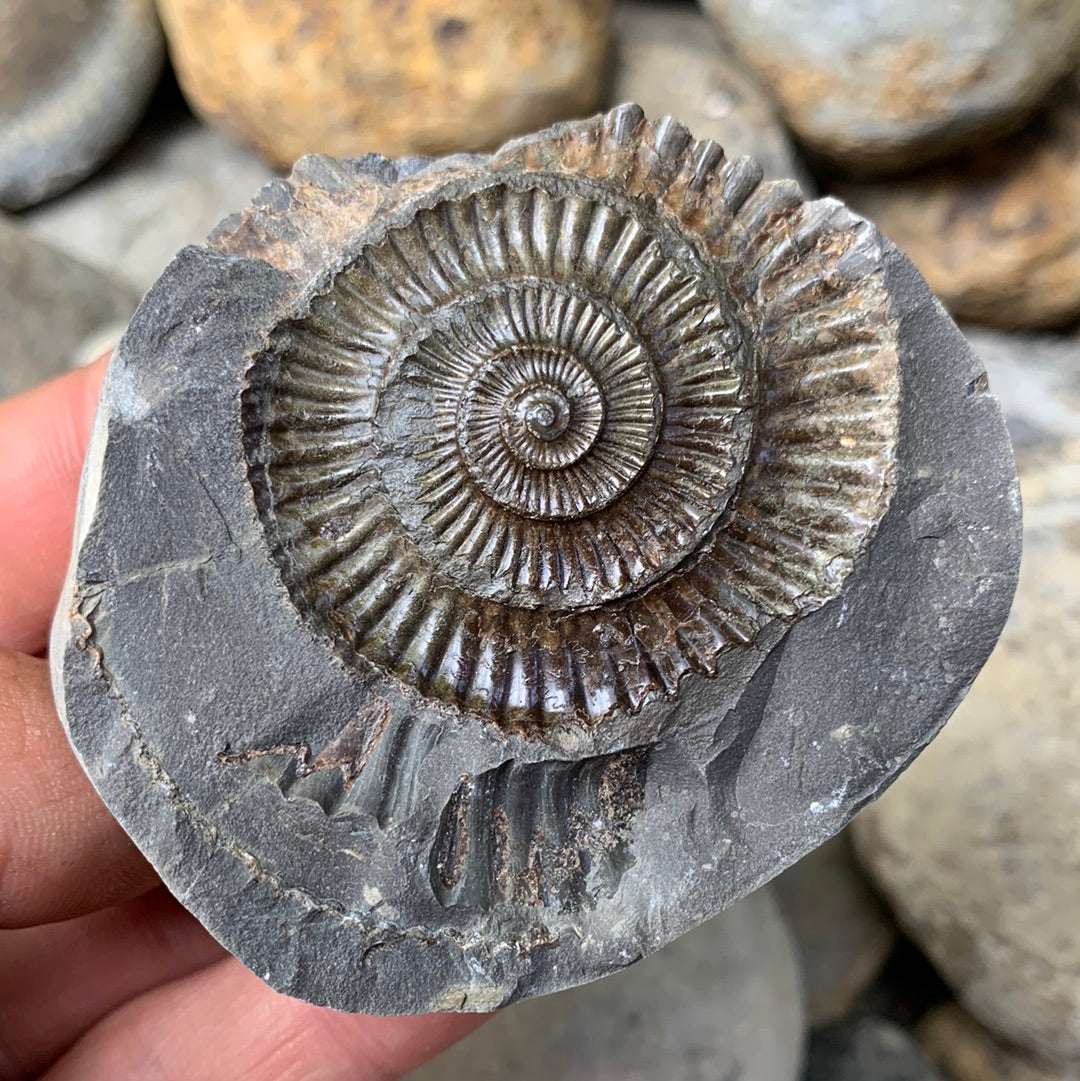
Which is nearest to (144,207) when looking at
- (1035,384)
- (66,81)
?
(66,81)

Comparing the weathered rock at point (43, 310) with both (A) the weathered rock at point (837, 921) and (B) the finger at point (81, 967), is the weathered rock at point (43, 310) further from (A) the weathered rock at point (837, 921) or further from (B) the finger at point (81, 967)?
(A) the weathered rock at point (837, 921)

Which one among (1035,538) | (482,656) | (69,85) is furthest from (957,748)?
(69,85)

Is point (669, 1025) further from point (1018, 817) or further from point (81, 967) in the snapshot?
point (81, 967)

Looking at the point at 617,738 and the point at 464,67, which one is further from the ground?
the point at 464,67

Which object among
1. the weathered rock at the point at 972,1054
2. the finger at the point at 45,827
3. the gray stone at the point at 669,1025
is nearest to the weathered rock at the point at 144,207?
the finger at the point at 45,827

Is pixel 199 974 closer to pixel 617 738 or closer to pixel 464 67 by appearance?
pixel 617 738

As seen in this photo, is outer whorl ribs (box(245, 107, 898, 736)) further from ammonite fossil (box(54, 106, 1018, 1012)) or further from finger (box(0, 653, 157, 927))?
finger (box(0, 653, 157, 927))
